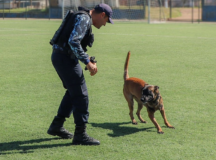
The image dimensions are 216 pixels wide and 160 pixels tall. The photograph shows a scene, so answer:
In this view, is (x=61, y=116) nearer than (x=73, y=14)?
No

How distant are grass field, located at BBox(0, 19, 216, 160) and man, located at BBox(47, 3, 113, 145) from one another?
0.38 meters

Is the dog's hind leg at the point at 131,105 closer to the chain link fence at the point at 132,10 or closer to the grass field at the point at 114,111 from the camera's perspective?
the grass field at the point at 114,111

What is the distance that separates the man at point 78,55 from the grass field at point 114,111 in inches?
15.1

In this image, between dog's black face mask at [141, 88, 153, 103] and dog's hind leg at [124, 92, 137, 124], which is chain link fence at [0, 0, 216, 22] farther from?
dog's black face mask at [141, 88, 153, 103]

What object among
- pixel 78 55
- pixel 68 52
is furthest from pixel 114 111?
pixel 78 55

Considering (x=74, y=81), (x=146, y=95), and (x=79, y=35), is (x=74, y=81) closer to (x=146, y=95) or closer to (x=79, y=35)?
(x=79, y=35)

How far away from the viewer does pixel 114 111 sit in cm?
689

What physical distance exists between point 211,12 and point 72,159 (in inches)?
1612

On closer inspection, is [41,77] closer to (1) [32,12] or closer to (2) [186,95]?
(2) [186,95]

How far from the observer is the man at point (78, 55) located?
473 centimetres

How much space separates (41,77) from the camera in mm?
9930

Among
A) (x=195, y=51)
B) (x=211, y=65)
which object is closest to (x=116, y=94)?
(x=211, y=65)

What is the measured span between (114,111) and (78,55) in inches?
92.2

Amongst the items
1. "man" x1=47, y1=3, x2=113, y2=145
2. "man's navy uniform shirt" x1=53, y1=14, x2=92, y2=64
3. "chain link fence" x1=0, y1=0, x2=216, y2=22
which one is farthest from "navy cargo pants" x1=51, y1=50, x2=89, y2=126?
"chain link fence" x1=0, y1=0, x2=216, y2=22
